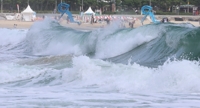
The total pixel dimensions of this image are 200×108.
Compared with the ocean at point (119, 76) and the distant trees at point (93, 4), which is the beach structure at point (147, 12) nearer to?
the ocean at point (119, 76)

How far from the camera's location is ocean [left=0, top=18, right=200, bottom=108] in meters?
8.95

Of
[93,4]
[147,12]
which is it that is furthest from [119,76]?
[93,4]

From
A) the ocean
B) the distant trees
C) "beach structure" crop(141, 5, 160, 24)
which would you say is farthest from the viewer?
the distant trees

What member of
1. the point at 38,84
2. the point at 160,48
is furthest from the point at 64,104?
the point at 160,48

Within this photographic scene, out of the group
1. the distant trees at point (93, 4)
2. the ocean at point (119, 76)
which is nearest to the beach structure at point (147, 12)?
the ocean at point (119, 76)

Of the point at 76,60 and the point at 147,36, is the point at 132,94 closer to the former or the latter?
the point at 76,60

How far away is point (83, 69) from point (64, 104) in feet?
11.8

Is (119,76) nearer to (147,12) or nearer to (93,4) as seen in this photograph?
(147,12)

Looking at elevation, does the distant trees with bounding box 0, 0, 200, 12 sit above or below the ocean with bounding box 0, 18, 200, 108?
above

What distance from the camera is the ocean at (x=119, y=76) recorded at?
29.4 feet

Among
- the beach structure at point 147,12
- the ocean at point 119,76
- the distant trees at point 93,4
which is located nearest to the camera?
the ocean at point 119,76

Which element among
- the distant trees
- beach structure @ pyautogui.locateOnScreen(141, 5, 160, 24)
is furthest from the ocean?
the distant trees

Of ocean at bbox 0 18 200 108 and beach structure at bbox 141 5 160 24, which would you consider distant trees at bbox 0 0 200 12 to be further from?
ocean at bbox 0 18 200 108

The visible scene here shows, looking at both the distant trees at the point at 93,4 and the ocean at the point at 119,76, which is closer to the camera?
the ocean at the point at 119,76
